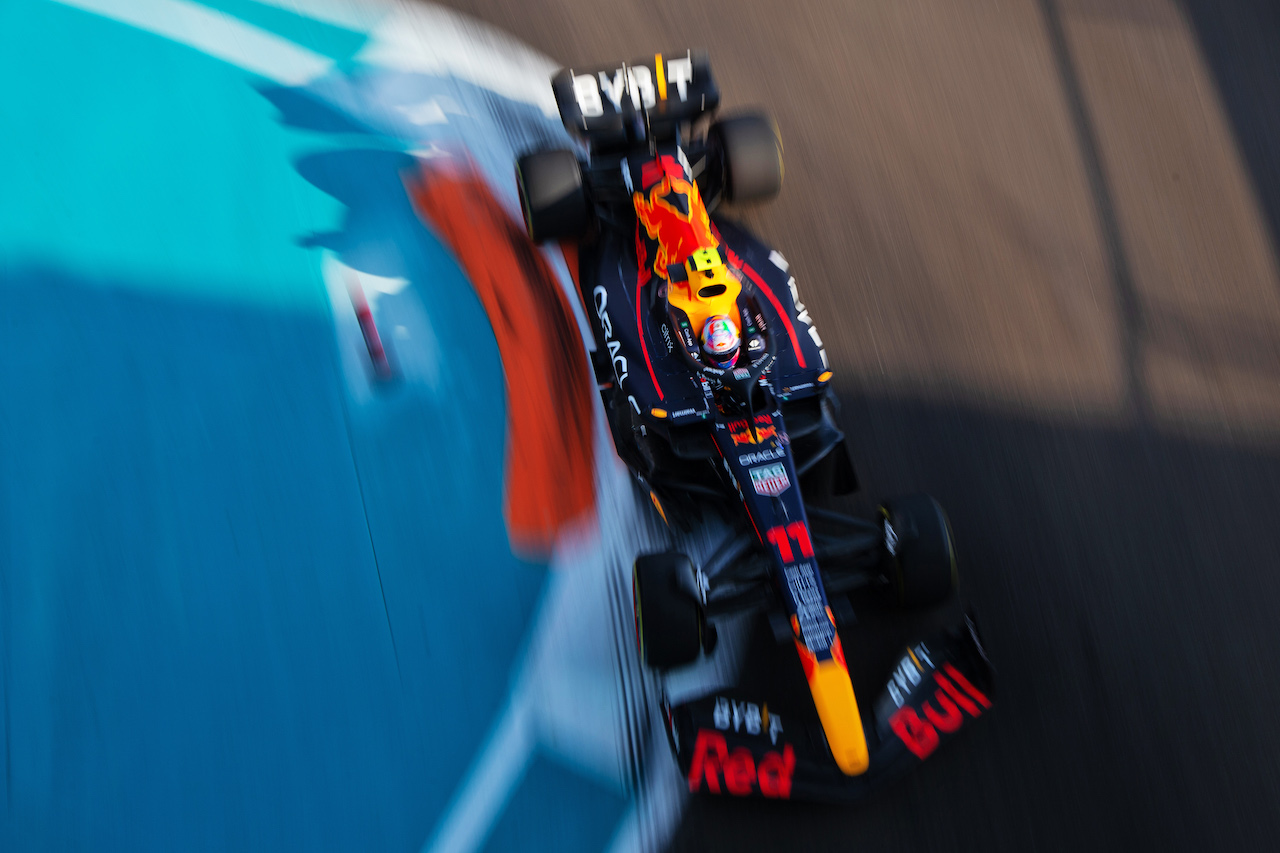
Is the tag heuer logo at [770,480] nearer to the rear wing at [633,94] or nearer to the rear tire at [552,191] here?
the rear tire at [552,191]

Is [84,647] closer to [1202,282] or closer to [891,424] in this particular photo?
[891,424]

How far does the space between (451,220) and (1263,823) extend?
4.32 m

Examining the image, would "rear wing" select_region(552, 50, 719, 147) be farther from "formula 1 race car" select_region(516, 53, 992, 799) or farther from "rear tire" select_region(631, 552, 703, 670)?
"rear tire" select_region(631, 552, 703, 670)

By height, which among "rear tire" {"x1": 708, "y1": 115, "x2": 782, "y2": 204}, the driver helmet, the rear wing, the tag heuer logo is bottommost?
the tag heuer logo

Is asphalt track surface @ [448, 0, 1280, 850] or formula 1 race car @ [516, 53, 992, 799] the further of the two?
asphalt track surface @ [448, 0, 1280, 850]

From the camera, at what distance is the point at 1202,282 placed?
4438 millimetres

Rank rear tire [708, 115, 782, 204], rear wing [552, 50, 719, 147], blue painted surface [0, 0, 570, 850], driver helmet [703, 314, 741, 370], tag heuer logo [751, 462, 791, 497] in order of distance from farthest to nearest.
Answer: rear tire [708, 115, 782, 204], rear wing [552, 50, 719, 147], blue painted surface [0, 0, 570, 850], driver helmet [703, 314, 741, 370], tag heuer logo [751, 462, 791, 497]

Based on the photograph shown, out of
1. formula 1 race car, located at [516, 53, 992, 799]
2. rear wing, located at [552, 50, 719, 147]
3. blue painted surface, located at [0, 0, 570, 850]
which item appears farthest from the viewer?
rear wing, located at [552, 50, 719, 147]

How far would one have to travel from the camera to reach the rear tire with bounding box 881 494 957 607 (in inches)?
124

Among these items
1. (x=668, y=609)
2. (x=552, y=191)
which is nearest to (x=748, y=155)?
(x=552, y=191)

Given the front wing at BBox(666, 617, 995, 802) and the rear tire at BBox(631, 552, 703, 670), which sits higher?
the rear tire at BBox(631, 552, 703, 670)

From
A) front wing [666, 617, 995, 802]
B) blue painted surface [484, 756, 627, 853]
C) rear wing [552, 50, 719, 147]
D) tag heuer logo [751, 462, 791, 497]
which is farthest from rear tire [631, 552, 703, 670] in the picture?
rear wing [552, 50, 719, 147]

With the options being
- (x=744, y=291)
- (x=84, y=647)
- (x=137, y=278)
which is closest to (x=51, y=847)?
(x=84, y=647)

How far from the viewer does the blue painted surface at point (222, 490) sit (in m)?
3.39
